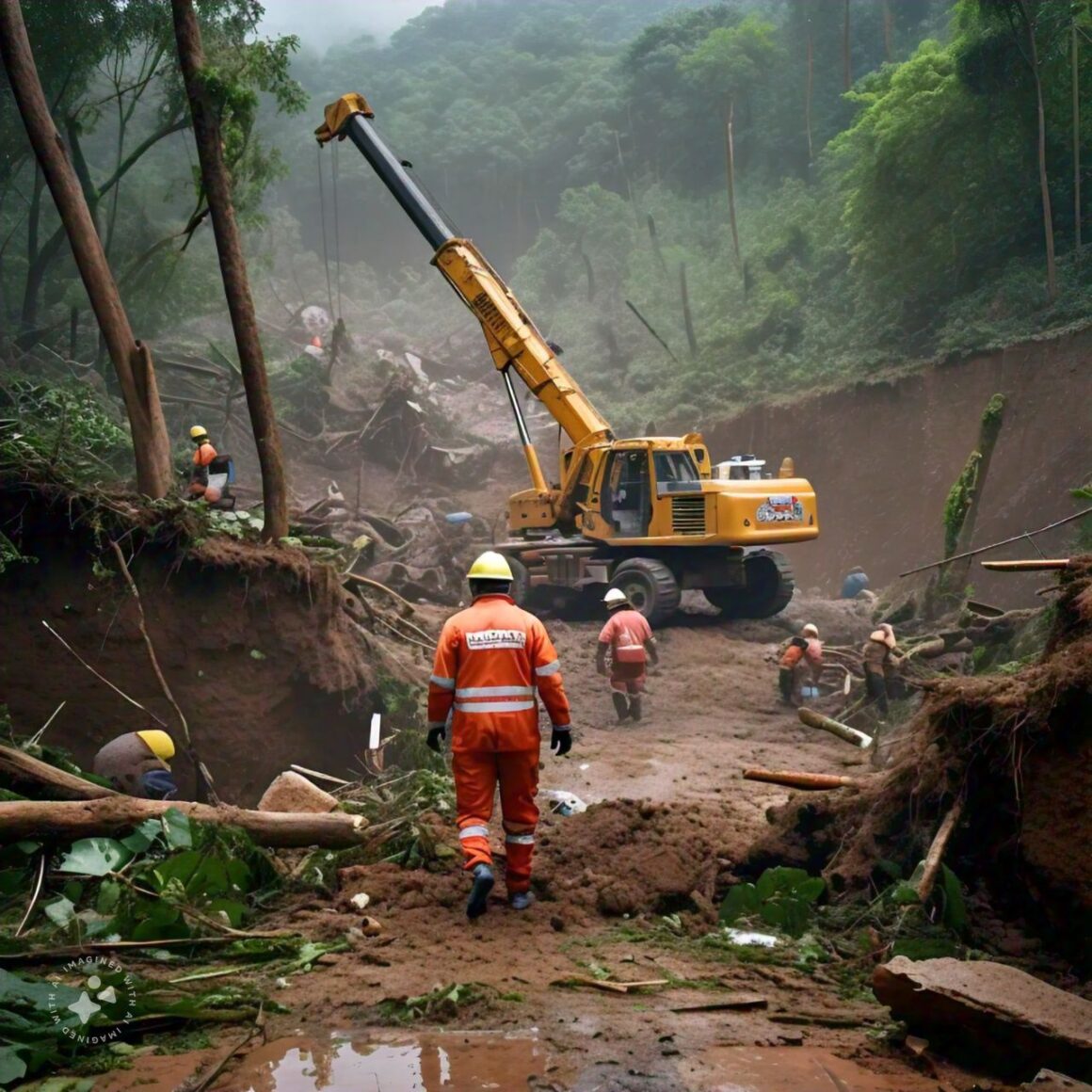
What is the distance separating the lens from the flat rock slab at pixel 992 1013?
3908mm

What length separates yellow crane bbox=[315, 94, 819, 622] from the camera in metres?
16.1

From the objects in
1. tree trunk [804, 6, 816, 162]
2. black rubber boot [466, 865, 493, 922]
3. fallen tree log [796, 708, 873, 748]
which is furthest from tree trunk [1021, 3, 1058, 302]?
black rubber boot [466, 865, 493, 922]

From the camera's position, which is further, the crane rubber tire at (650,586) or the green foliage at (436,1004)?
the crane rubber tire at (650,586)

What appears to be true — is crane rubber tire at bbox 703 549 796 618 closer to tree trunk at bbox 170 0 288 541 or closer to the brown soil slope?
the brown soil slope

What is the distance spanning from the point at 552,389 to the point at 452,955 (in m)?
12.6

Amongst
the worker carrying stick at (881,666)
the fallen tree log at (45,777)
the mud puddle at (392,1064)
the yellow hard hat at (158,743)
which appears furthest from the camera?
the worker carrying stick at (881,666)

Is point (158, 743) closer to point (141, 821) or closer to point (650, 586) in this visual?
point (141, 821)

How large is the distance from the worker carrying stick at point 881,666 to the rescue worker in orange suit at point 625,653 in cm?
235

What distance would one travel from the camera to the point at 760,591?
17484mm

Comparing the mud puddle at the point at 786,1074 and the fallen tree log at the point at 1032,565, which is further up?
the fallen tree log at the point at 1032,565

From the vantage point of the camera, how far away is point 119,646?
32.7 ft

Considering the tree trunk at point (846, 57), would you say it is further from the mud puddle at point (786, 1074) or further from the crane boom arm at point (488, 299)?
the mud puddle at point (786, 1074)

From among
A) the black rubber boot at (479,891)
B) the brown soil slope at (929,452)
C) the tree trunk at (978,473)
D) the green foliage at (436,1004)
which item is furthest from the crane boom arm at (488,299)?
the green foliage at (436,1004)

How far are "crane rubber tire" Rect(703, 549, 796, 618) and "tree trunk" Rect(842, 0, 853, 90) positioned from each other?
29026mm
